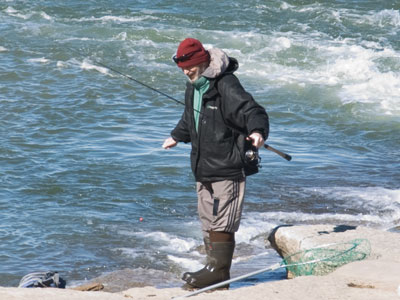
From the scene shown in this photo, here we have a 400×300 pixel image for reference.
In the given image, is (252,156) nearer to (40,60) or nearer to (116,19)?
(40,60)

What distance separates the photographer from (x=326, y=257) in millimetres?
5324

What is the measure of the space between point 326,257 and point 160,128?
615 centimetres

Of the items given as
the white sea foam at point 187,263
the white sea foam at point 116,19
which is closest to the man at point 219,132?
the white sea foam at point 187,263

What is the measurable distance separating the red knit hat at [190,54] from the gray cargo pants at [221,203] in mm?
762

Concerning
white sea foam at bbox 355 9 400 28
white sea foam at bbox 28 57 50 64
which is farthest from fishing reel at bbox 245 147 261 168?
white sea foam at bbox 355 9 400 28

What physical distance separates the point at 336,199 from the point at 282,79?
5971mm

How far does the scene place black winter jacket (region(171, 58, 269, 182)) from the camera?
4.73 m

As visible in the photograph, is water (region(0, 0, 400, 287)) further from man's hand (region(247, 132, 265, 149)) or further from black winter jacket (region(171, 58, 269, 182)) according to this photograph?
man's hand (region(247, 132, 265, 149))

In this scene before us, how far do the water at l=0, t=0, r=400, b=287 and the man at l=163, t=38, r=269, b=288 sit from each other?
1220mm

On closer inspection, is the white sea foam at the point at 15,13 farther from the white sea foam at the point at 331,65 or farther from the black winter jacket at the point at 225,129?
the black winter jacket at the point at 225,129

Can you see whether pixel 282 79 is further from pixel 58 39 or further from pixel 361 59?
pixel 58 39

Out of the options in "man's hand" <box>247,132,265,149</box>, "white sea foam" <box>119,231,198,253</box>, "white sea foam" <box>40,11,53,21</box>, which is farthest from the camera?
"white sea foam" <box>40,11,53,21</box>

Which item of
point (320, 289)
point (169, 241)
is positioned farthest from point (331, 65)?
point (320, 289)

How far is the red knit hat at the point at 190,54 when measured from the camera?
15.5ft
